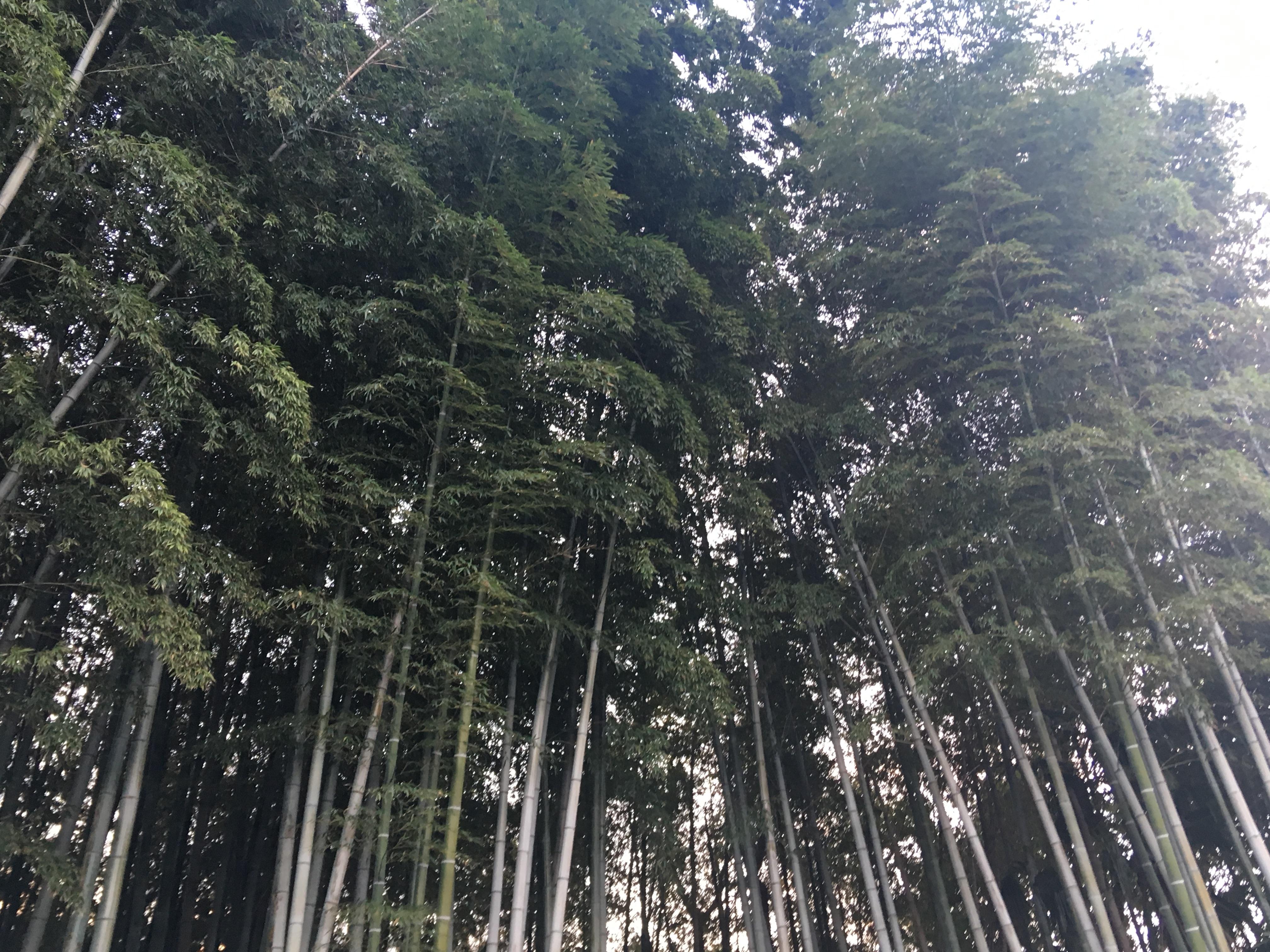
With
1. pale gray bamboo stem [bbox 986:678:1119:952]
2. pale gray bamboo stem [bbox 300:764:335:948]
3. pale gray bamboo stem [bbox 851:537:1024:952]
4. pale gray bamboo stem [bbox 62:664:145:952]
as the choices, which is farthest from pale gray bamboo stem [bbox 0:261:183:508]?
pale gray bamboo stem [bbox 986:678:1119:952]

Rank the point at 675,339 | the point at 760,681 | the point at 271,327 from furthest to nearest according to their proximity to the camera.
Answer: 1. the point at 760,681
2. the point at 675,339
3. the point at 271,327

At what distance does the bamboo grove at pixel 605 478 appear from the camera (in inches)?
135

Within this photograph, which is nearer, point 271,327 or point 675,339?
point 271,327

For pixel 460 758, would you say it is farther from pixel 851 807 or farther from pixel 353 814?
pixel 851 807

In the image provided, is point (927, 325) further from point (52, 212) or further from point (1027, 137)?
point (52, 212)

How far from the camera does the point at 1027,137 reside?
5344 mm

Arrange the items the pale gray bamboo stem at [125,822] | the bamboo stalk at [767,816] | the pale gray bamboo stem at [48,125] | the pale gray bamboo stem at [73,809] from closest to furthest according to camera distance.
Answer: the pale gray bamboo stem at [48,125] < the pale gray bamboo stem at [125,822] < the pale gray bamboo stem at [73,809] < the bamboo stalk at [767,816]

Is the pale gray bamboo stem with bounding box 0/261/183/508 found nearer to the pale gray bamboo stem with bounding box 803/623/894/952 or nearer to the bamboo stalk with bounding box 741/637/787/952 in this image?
the bamboo stalk with bounding box 741/637/787/952

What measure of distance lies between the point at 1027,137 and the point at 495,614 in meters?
4.72

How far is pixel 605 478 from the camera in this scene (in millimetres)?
4492

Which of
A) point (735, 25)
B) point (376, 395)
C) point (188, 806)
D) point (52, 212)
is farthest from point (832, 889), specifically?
point (735, 25)

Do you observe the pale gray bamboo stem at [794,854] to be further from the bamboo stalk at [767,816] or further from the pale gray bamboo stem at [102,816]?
the pale gray bamboo stem at [102,816]

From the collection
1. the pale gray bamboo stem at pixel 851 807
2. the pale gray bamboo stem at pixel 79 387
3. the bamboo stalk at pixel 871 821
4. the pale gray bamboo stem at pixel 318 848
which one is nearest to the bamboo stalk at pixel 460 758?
the pale gray bamboo stem at pixel 318 848

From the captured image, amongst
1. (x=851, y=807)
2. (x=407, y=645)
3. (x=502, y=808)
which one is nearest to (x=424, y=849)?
(x=407, y=645)
